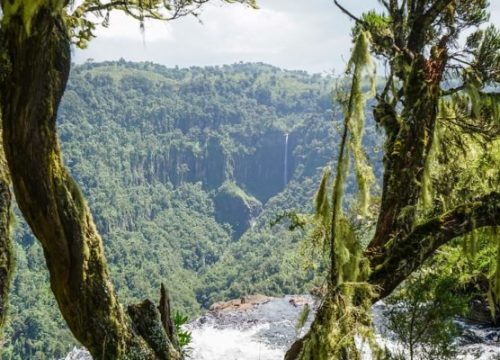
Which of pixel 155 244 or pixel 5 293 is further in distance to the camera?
pixel 155 244

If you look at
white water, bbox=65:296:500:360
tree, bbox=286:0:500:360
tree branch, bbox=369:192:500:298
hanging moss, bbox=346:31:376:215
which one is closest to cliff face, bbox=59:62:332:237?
white water, bbox=65:296:500:360

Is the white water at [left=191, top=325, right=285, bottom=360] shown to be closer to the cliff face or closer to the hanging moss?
the hanging moss

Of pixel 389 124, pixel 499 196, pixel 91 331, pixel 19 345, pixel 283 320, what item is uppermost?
pixel 389 124

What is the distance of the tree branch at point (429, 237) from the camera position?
3.21 meters

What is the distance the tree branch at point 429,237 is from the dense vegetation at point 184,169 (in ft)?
242

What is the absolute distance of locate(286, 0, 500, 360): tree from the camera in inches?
107

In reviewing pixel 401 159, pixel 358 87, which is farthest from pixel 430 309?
pixel 358 87

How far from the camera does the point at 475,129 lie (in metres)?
4.87

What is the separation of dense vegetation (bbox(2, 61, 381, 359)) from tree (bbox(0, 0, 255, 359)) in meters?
74.4

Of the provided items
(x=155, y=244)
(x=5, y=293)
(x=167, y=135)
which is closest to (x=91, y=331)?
(x=5, y=293)

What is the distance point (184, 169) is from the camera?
173m

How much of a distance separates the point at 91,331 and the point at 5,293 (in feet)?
1.53

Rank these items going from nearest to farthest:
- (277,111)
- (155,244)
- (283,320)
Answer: (283,320), (155,244), (277,111)

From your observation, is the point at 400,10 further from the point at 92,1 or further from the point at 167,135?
the point at 167,135
